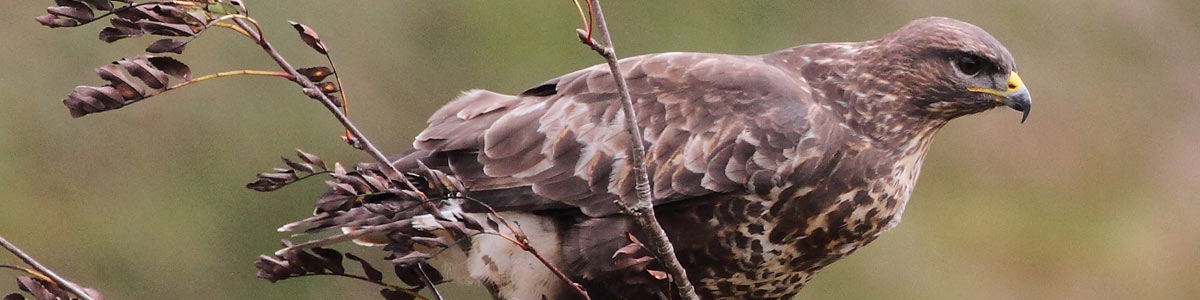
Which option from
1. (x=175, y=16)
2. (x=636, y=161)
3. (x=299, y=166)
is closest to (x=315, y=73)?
(x=299, y=166)

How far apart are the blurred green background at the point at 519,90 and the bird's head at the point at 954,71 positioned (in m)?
2.55

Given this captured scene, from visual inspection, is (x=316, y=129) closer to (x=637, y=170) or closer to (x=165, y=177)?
(x=165, y=177)

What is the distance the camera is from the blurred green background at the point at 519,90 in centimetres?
523

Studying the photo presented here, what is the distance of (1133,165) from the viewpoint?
6.60 meters

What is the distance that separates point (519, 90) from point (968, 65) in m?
2.74

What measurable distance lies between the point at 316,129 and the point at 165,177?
61cm

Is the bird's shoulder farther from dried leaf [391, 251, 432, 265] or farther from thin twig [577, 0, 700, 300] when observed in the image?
dried leaf [391, 251, 432, 265]

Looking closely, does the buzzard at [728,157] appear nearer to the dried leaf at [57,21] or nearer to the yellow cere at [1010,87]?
the yellow cere at [1010,87]

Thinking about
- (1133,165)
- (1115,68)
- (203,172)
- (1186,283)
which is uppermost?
(203,172)

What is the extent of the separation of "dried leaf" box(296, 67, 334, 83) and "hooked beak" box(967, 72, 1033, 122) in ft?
4.96

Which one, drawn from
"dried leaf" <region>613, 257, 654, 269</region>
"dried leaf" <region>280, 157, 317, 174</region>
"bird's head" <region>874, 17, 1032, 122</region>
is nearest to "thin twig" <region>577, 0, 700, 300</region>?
"dried leaf" <region>613, 257, 654, 269</region>

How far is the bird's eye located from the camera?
9.80 ft

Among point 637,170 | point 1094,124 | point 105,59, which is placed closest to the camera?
point 637,170

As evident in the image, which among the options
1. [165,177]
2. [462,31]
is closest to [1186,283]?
[462,31]
